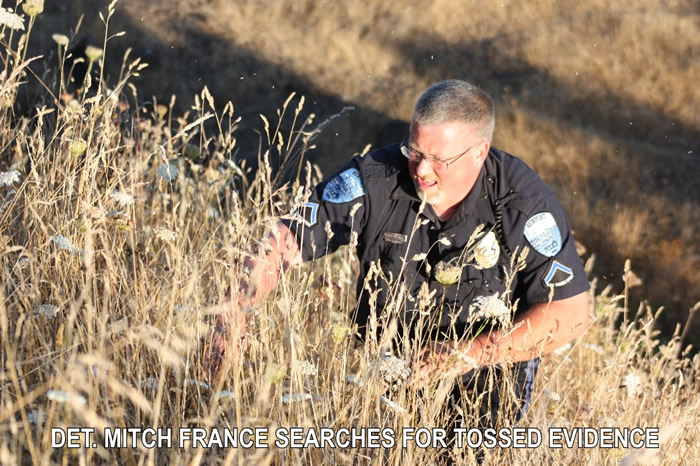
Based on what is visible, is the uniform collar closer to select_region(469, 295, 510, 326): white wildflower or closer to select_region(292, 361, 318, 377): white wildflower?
select_region(469, 295, 510, 326): white wildflower

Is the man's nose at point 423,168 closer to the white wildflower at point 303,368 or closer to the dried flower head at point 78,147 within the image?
the white wildflower at point 303,368

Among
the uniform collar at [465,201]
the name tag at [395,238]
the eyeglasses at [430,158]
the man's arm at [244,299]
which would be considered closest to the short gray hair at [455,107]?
the eyeglasses at [430,158]

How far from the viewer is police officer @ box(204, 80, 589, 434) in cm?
318

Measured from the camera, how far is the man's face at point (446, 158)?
3154 millimetres

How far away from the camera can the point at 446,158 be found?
3172 millimetres

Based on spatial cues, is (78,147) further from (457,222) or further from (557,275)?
(557,275)

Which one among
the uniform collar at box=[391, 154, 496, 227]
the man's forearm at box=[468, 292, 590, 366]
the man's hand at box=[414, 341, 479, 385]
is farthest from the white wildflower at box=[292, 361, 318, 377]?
the uniform collar at box=[391, 154, 496, 227]

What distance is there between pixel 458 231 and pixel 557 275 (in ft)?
1.39

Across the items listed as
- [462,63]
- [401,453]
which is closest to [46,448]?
[401,453]

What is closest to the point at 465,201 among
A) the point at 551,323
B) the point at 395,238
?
the point at 395,238

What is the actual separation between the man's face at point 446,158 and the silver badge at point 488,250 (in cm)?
21

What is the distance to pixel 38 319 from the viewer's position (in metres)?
2.53

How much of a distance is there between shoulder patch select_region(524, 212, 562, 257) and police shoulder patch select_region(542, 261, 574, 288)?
48 millimetres

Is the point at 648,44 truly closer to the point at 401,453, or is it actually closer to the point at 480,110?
the point at 480,110
